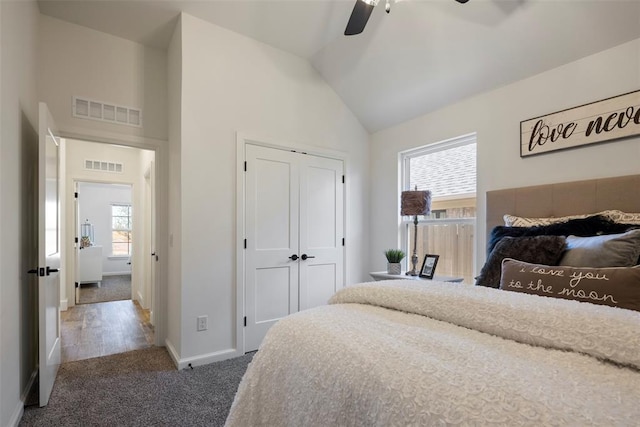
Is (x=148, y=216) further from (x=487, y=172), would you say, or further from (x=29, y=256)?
(x=487, y=172)

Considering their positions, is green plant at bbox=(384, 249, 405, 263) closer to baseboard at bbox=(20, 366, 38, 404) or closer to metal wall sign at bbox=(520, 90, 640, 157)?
metal wall sign at bbox=(520, 90, 640, 157)

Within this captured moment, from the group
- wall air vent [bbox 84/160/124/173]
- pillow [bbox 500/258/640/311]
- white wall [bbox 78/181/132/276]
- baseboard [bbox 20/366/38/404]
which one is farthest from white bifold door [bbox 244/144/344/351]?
white wall [bbox 78/181/132/276]

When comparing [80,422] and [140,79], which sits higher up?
[140,79]

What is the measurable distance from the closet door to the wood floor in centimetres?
123

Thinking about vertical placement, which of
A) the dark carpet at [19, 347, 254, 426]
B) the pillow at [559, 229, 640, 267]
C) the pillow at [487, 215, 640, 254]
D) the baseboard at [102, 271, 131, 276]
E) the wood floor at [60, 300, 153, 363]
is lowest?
the baseboard at [102, 271, 131, 276]

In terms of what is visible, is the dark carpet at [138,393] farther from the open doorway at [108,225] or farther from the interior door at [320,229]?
the open doorway at [108,225]

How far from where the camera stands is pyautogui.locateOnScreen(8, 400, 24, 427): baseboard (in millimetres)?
1792

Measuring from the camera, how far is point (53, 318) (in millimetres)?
2406

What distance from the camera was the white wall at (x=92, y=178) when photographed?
478cm

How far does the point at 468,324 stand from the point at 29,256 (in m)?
2.85

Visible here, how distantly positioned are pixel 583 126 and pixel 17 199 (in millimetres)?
3721

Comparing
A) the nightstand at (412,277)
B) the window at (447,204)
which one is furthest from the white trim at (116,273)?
the window at (447,204)

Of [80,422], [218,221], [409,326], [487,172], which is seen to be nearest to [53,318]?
[80,422]

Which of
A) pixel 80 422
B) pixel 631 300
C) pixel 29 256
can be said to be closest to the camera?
pixel 631 300
